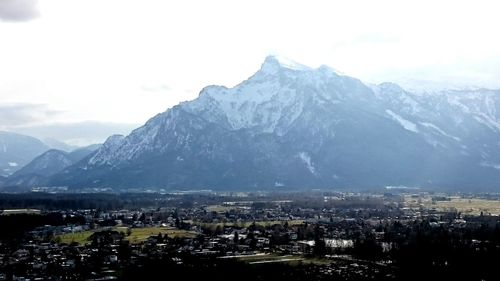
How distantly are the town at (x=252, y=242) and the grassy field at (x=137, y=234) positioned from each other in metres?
0.20

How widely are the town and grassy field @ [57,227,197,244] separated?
0.67 ft

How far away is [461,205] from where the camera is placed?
539ft

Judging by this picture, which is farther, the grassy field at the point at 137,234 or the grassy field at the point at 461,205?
the grassy field at the point at 461,205

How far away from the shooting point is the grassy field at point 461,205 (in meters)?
148

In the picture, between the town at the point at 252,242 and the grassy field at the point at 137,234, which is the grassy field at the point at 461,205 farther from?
the grassy field at the point at 137,234

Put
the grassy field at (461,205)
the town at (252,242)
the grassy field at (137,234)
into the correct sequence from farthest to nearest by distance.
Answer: the grassy field at (461,205) < the grassy field at (137,234) < the town at (252,242)

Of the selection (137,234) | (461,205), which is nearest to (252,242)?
(137,234)

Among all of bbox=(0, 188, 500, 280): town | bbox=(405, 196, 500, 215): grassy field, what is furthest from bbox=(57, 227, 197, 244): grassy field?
bbox=(405, 196, 500, 215): grassy field

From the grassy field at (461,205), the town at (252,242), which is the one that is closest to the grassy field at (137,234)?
the town at (252,242)

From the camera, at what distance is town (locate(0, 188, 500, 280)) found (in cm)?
7475

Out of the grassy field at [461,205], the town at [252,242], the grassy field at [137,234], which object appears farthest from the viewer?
the grassy field at [461,205]

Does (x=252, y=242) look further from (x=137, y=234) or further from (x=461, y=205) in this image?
(x=461, y=205)

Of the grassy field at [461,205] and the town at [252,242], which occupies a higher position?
the grassy field at [461,205]

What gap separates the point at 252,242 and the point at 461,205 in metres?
80.6
